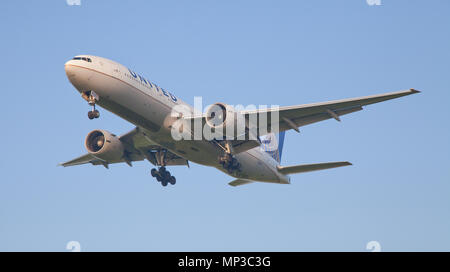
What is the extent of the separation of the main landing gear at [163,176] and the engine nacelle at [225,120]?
7872mm

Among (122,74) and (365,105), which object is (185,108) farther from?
(365,105)

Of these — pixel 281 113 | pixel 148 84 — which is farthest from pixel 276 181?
pixel 148 84

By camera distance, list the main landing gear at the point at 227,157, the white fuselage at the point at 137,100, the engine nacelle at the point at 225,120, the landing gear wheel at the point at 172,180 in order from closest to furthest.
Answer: the white fuselage at the point at 137,100
the engine nacelle at the point at 225,120
the main landing gear at the point at 227,157
the landing gear wheel at the point at 172,180

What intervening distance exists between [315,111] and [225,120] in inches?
198

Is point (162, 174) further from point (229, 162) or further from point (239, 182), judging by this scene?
point (229, 162)

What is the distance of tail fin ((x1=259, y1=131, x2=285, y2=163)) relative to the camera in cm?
4228

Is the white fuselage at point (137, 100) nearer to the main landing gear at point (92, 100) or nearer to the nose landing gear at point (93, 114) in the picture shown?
the main landing gear at point (92, 100)

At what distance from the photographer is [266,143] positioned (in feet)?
142

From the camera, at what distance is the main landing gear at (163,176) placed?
129ft

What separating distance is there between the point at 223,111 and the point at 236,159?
434cm

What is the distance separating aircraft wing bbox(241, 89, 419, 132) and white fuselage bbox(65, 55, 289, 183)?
400 centimetres

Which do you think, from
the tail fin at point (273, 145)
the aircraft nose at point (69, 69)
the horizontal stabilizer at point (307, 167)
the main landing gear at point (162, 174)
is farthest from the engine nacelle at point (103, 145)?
the horizontal stabilizer at point (307, 167)

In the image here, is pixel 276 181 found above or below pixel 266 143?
below

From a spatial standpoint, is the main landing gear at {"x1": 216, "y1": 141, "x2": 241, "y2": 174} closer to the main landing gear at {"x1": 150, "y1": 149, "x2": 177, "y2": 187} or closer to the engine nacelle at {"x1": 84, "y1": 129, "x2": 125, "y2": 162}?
the main landing gear at {"x1": 150, "y1": 149, "x2": 177, "y2": 187}
